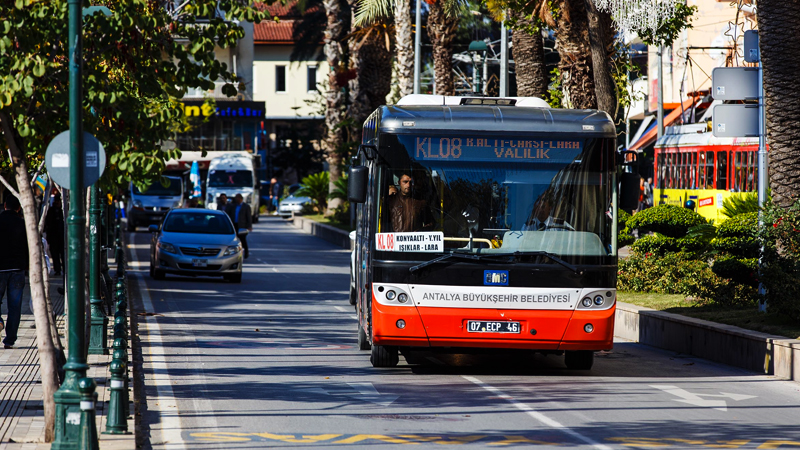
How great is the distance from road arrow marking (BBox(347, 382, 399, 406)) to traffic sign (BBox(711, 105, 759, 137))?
645 cm

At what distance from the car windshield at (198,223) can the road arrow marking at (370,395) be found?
15.0m

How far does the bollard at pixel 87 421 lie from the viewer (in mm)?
7215

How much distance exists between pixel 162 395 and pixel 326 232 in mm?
32771

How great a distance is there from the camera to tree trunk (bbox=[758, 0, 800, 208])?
1530 centimetres

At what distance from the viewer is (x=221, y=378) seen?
38.8 feet

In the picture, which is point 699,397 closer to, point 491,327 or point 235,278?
point 491,327

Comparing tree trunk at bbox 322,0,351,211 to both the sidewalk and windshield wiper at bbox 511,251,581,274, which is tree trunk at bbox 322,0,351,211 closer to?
the sidewalk

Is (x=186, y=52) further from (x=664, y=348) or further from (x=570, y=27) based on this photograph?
(x=570, y=27)

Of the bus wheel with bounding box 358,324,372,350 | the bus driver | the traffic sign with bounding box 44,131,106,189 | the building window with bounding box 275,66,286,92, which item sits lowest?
the bus wheel with bounding box 358,324,372,350

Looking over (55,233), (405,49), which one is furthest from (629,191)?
(405,49)

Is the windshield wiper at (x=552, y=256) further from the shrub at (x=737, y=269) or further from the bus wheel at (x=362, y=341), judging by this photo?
the shrub at (x=737, y=269)

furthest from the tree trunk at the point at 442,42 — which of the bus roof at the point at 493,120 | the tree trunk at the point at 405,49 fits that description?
the bus roof at the point at 493,120

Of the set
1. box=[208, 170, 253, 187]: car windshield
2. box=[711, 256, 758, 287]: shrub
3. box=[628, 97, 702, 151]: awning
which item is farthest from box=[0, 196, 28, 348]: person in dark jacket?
box=[208, 170, 253, 187]: car windshield

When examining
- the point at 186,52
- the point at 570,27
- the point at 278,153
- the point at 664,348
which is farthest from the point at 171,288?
the point at 278,153
